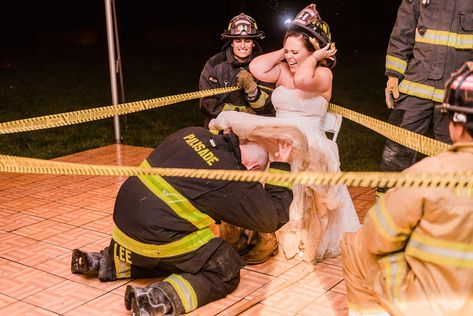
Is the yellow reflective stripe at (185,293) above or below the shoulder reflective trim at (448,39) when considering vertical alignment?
below

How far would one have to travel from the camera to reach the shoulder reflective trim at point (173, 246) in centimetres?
330

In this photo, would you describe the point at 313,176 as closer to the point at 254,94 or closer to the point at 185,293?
the point at 185,293

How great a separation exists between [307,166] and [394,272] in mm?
1558

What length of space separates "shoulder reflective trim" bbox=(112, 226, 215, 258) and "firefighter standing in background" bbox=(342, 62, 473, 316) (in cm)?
125

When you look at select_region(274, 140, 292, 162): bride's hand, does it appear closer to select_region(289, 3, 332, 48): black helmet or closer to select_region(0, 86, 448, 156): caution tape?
select_region(289, 3, 332, 48): black helmet

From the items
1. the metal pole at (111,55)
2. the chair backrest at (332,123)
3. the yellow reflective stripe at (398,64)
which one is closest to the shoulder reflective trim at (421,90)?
the yellow reflective stripe at (398,64)

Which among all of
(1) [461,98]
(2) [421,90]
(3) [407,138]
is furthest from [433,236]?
(2) [421,90]

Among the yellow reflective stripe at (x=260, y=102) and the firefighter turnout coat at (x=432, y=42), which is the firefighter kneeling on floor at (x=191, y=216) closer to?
the yellow reflective stripe at (x=260, y=102)

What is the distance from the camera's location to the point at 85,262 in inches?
143

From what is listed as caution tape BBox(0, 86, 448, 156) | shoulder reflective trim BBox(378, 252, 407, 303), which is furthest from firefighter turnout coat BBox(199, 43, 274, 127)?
shoulder reflective trim BBox(378, 252, 407, 303)

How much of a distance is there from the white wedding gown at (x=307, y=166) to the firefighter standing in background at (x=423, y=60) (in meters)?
0.65

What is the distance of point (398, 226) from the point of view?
2162mm

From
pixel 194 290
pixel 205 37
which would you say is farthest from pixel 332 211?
pixel 205 37

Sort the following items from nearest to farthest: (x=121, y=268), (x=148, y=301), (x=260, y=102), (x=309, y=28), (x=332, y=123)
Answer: (x=148, y=301), (x=121, y=268), (x=309, y=28), (x=332, y=123), (x=260, y=102)
